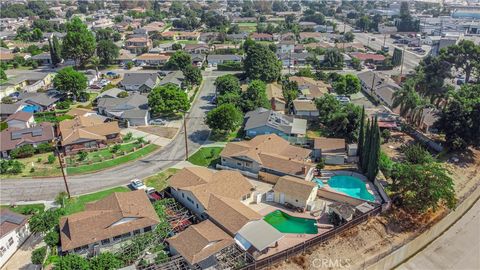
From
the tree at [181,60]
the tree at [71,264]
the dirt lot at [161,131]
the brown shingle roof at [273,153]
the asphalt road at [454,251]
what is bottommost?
the asphalt road at [454,251]

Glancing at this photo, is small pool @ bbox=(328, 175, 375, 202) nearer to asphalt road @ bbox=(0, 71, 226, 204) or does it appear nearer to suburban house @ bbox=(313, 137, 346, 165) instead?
suburban house @ bbox=(313, 137, 346, 165)

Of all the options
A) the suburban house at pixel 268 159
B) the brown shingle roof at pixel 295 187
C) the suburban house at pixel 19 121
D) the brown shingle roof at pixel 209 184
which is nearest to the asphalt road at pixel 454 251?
the brown shingle roof at pixel 295 187

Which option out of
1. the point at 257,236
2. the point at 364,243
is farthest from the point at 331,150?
the point at 257,236

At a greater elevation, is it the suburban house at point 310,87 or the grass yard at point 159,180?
the suburban house at point 310,87

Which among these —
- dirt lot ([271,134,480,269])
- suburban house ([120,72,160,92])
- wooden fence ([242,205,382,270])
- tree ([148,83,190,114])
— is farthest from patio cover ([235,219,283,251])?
suburban house ([120,72,160,92])

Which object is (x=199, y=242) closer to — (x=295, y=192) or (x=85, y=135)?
(x=295, y=192)

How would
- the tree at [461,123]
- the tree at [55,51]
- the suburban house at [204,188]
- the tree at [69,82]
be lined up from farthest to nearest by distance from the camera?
the tree at [55,51]
the tree at [69,82]
the tree at [461,123]
the suburban house at [204,188]

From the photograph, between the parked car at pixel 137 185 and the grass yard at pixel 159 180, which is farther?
the grass yard at pixel 159 180

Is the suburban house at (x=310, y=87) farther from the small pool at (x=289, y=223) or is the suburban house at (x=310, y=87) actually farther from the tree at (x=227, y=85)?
the small pool at (x=289, y=223)
